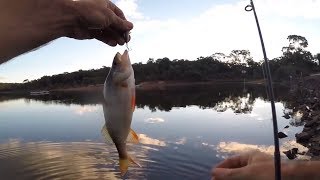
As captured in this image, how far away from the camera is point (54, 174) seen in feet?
45.8

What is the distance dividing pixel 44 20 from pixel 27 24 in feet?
0.32

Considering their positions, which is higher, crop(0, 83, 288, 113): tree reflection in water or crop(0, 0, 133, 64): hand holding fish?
crop(0, 0, 133, 64): hand holding fish

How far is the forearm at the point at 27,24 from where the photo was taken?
57.0 inches

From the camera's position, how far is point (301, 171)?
1549 mm

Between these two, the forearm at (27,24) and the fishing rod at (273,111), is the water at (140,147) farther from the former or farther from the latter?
the forearm at (27,24)

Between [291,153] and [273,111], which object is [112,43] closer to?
[273,111]

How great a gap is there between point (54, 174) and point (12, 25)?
43.2 ft

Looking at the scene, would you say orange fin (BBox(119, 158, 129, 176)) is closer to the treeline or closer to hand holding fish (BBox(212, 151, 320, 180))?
hand holding fish (BBox(212, 151, 320, 180))

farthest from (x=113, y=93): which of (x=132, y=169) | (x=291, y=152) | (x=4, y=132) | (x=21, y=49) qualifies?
→ (x=4, y=132)

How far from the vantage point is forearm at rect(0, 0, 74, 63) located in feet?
4.75

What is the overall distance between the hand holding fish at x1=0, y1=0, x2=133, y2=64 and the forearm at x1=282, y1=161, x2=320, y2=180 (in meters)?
1.04

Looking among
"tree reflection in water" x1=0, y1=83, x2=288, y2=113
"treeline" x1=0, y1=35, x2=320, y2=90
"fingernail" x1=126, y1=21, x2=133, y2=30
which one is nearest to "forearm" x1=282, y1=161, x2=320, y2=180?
"fingernail" x1=126, y1=21, x2=133, y2=30

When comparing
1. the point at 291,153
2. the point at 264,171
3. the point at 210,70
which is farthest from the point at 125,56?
the point at 210,70

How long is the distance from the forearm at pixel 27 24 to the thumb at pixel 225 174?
0.84 m
